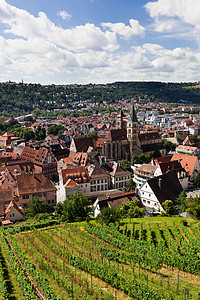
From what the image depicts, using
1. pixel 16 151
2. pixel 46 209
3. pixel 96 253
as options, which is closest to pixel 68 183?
pixel 46 209

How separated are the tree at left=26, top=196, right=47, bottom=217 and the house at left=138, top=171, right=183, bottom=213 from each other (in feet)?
62.4

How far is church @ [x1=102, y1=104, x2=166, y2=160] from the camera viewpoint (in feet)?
309

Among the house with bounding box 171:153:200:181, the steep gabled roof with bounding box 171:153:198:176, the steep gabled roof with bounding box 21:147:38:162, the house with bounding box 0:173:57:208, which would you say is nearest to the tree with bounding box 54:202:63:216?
the house with bounding box 0:173:57:208

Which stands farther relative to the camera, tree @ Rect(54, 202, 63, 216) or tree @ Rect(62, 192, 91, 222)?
tree @ Rect(54, 202, 63, 216)

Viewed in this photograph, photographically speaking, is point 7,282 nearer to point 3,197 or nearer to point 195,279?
point 195,279

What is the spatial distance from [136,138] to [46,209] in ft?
167

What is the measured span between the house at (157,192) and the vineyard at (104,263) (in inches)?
415

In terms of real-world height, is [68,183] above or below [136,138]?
below

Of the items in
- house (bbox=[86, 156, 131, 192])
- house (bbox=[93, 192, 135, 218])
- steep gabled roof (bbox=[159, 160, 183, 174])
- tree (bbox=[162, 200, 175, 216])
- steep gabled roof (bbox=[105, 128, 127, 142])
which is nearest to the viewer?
tree (bbox=[162, 200, 175, 216])

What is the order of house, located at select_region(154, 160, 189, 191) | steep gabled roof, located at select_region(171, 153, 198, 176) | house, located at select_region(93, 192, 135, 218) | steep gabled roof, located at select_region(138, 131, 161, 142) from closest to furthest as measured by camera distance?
house, located at select_region(93, 192, 135, 218)
house, located at select_region(154, 160, 189, 191)
steep gabled roof, located at select_region(171, 153, 198, 176)
steep gabled roof, located at select_region(138, 131, 161, 142)

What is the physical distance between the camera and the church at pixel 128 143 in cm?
9425

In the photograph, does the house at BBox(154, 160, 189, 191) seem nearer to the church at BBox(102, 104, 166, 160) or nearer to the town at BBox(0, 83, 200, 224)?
the town at BBox(0, 83, 200, 224)

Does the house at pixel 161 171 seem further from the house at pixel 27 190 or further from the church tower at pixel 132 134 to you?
the church tower at pixel 132 134

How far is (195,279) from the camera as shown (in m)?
26.3
